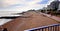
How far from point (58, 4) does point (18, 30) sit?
15.5 ft

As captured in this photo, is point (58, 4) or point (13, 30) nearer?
point (13, 30)

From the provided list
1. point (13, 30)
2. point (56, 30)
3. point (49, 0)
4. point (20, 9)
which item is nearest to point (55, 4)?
point (49, 0)

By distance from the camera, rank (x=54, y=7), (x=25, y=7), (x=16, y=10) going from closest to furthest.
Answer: (x=54, y=7), (x=25, y=7), (x=16, y=10)

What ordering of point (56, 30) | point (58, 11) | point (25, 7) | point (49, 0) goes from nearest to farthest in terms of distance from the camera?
point (56, 30), point (58, 11), point (49, 0), point (25, 7)

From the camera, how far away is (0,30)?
20.3 feet

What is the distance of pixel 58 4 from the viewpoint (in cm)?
987

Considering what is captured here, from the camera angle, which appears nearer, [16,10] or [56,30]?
[56,30]

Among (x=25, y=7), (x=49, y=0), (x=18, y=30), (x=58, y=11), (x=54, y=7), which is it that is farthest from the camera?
(x=25, y=7)

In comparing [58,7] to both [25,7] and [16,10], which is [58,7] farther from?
[16,10]

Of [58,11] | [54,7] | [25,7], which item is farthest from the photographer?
[25,7]

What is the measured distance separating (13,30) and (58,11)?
4.16m

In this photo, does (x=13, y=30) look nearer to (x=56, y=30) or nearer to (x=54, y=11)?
(x=56, y=30)

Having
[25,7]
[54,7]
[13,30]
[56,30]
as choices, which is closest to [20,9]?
[25,7]

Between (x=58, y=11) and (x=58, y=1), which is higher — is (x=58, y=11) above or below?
below
